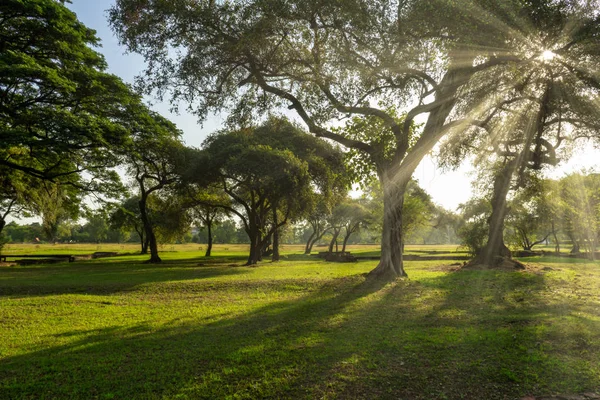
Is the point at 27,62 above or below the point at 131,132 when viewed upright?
above

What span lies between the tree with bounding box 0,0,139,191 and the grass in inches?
394

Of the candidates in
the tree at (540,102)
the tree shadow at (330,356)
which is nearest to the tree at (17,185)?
the tree shadow at (330,356)

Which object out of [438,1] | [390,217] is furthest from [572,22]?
[390,217]

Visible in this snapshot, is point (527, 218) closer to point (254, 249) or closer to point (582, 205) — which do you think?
point (582, 205)

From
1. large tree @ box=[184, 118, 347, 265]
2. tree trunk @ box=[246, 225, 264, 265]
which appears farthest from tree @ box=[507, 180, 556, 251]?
tree trunk @ box=[246, 225, 264, 265]

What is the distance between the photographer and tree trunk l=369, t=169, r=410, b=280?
639 inches

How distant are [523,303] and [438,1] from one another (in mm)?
9103

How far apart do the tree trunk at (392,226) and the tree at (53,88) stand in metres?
15.1

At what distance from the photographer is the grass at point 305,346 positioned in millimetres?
4859

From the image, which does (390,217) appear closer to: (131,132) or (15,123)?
(131,132)

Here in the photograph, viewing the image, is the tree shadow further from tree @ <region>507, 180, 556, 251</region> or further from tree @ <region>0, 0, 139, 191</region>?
tree @ <region>507, 180, 556, 251</region>

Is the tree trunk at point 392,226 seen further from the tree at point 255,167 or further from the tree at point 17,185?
the tree at point 17,185

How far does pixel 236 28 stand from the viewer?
43.1ft

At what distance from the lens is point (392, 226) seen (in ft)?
53.4
